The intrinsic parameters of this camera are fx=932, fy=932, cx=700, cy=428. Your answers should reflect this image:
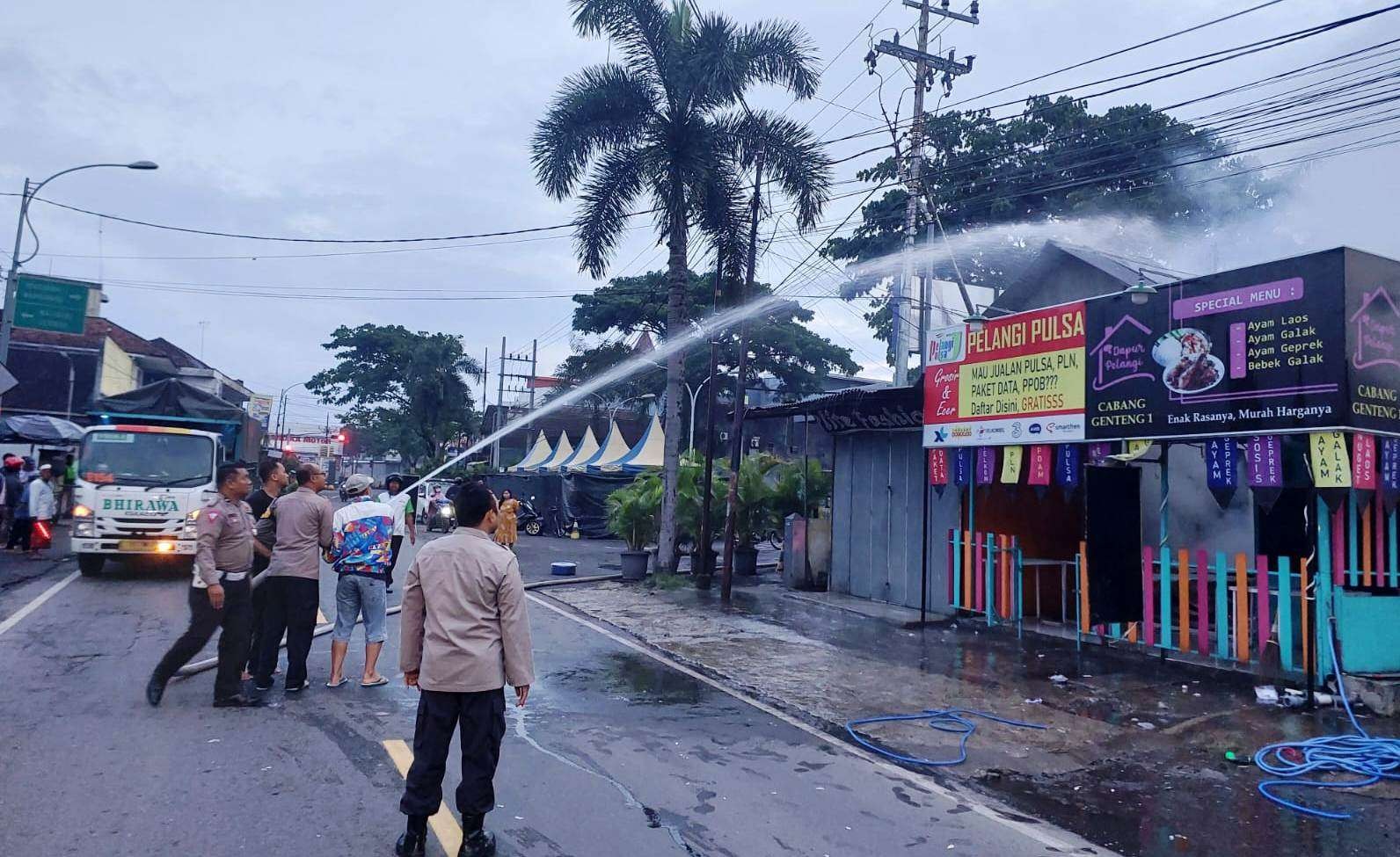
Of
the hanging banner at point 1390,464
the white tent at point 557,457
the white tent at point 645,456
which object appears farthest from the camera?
the white tent at point 557,457

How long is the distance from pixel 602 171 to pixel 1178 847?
48.7 ft

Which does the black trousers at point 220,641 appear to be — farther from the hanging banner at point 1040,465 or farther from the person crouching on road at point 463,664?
the hanging banner at point 1040,465

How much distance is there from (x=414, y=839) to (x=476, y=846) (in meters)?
0.28

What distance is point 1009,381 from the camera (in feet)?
37.0

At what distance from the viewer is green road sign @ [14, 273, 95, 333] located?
22.4 metres

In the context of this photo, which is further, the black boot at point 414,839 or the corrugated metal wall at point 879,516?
the corrugated metal wall at point 879,516

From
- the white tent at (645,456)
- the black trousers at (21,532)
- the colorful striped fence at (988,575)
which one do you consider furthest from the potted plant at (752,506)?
the black trousers at (21,532)

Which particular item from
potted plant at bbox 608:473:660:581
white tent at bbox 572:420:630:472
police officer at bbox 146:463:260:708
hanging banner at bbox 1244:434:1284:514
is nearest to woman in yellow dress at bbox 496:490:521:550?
potted plant at bbox 608:473:660:581

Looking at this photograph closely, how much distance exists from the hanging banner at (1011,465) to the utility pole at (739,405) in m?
4.53

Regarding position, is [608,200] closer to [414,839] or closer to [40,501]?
[40,501]

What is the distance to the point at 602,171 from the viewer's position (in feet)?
56.8

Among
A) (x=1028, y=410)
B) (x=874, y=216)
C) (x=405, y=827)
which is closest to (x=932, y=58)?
(x=874, y=216)

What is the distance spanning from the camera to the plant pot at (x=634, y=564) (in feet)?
56.5

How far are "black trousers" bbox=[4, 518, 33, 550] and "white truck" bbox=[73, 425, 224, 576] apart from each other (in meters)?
3.68
